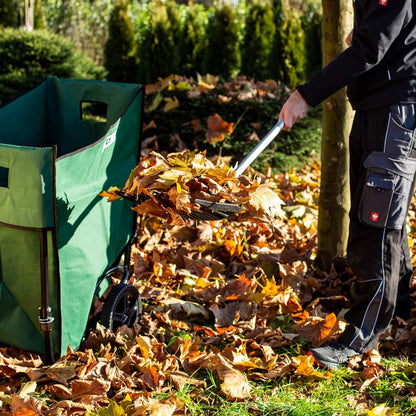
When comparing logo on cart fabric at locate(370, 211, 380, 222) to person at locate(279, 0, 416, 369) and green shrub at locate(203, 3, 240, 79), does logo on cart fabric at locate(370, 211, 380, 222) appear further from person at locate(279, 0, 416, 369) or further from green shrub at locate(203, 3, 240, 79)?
green shrub at locate(203, 3, 240, 79)

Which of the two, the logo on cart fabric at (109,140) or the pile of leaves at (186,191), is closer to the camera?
the pile of leaves at (186,191)

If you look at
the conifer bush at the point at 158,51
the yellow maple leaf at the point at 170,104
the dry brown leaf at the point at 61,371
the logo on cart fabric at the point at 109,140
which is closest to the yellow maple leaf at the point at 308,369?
the dry brown leaf at the point at 61,371

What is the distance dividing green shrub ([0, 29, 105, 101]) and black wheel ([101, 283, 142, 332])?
3.54 m

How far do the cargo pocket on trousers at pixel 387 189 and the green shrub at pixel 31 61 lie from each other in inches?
160

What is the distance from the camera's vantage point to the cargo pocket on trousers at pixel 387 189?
7.19ft

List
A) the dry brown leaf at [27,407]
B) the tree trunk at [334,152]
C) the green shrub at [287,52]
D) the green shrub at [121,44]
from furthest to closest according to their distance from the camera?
the green shrub at [121,44] → the green shrub at [287,52] → the tree trunk at [334,152] → the dry brown leaf at [27,407]

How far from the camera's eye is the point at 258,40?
6.38m

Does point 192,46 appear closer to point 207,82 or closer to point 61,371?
point 207,82

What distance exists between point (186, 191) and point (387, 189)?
809 mm

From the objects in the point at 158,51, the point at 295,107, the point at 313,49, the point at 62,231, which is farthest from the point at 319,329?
the point at 313,49

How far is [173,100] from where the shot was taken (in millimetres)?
4461

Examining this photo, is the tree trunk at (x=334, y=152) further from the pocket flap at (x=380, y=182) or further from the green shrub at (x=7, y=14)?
the green shrub at (x=7, y=14)

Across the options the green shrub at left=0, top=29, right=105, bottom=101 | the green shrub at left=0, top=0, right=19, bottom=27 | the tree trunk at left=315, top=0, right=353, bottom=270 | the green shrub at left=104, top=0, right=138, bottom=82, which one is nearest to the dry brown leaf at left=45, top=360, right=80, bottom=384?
the tree trunk at left=315, top=0, right=353, bottom=270

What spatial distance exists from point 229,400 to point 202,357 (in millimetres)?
252
